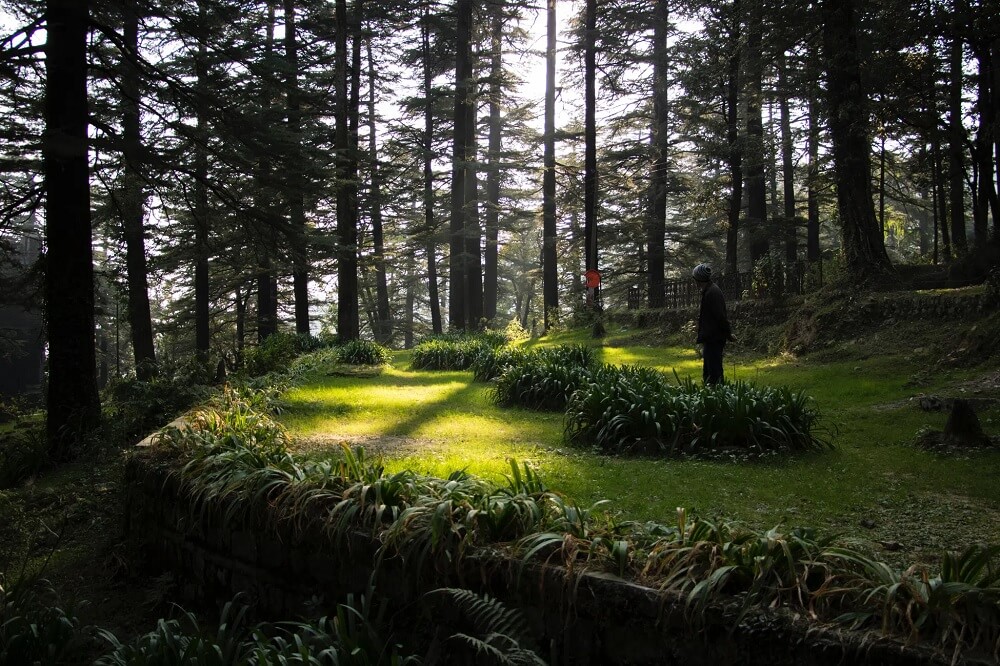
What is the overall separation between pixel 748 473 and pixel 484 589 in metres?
3.06

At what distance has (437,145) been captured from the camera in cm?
2880

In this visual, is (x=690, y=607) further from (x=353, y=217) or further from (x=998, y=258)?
(x=353, y=217)

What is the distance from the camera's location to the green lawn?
4.55 m

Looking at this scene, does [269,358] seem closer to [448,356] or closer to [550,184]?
[448,356]

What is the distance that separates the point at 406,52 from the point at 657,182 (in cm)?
1120

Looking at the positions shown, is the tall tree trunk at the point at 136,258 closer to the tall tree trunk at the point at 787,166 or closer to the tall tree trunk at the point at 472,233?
the tall tree trunk at the point at 472,233

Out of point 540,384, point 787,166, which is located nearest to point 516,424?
point 540,384

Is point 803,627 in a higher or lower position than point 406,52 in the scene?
lower

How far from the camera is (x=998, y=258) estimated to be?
11.8 metres

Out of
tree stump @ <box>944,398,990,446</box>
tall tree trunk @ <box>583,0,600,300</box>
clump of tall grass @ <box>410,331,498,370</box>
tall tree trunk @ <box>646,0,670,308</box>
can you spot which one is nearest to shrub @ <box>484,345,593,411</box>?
tree stump @ <box>944,398,990,446</box>

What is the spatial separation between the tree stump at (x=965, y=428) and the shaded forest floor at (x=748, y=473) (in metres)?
0.18

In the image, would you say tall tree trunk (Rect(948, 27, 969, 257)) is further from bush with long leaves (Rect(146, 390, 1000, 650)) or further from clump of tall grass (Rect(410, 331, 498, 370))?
bush with long leaves (Rect(146, 390, 1000, 650))

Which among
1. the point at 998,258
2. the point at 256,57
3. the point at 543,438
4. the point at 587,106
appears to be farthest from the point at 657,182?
the point at 543,438

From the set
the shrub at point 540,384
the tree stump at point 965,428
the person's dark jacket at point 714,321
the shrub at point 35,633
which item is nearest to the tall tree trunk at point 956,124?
the person's dark jacket at point 714,321
